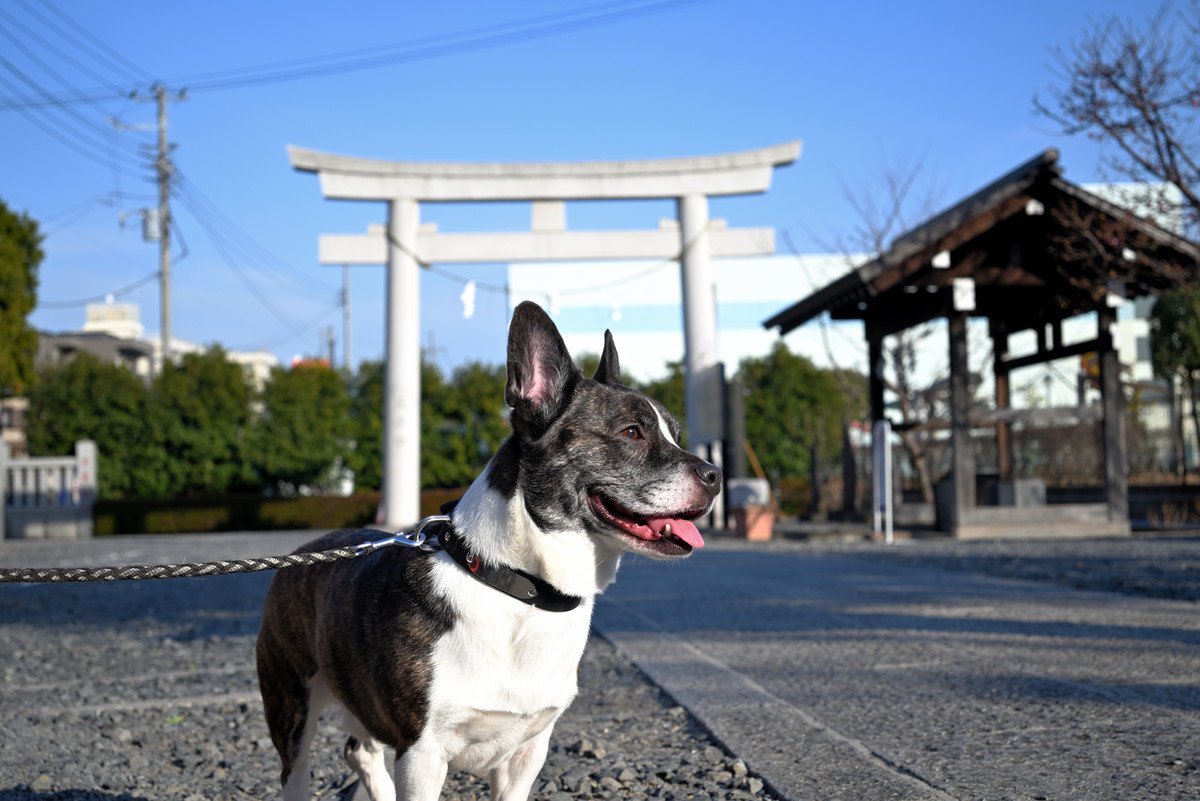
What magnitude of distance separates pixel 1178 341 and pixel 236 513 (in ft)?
66.7

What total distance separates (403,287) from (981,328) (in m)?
11.5

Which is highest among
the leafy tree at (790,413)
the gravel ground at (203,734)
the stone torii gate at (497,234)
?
the stone torii gate at (497,234)

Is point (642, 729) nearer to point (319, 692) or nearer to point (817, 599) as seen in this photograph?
point (319, 692)

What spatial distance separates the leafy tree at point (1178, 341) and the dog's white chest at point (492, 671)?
49.5ft

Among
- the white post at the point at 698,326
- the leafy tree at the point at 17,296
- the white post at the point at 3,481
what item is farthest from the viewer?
the white post at the point at 3,481

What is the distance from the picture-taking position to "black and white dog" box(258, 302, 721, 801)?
8.78ft

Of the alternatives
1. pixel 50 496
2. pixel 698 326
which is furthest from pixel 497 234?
pixel 50 496

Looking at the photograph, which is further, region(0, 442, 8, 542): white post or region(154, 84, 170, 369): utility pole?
region(154, 84, 170, 369): utility pole

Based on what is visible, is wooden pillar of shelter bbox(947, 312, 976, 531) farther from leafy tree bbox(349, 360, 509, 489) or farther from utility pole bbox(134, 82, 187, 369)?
utility pole bbox(134, 82, 187, 369)

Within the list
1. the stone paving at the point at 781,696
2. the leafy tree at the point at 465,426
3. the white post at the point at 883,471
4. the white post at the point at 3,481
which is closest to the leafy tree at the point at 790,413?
the leafy tree at the point at 465,426

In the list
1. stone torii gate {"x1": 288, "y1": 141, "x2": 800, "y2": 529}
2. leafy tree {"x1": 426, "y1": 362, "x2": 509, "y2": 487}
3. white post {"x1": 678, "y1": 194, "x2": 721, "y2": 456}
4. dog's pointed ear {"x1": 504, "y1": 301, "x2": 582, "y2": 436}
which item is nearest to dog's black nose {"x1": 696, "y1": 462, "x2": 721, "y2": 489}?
dog's pointed ear {"x1": 504, "y1": 301, "x2": 582, "y2": 436}

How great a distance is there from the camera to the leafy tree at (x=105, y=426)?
93.2ft

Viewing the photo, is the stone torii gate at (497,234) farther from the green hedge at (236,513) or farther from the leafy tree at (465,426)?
the leafy tree at (465,426)

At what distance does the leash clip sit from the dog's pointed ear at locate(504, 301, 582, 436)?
0.36 metres
